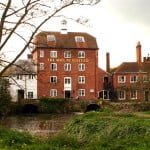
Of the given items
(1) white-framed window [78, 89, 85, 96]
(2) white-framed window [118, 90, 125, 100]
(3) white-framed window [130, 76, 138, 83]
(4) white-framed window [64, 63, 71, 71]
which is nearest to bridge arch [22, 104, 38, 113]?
(1) white-framed window [78, 89, 85, 96]

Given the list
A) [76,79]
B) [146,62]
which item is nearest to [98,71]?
[76,79]

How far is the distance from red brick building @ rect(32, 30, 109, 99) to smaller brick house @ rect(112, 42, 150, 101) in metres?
2.99

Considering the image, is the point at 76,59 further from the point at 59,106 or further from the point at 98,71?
the point at 59,106

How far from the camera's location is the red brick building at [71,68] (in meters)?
77.7

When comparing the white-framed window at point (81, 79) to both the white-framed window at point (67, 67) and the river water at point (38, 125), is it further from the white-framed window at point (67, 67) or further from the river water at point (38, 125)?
the river water at point (38, 125)

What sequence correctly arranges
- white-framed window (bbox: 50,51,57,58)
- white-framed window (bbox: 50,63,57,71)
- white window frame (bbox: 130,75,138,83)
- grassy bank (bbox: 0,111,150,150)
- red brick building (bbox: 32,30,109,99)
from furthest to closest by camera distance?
white window frame (bbox: 130,75,138,83) < white-framed window (bbox: 50,51,57,58) < white-framed window (bbox: 50,63,57,71) < red brick building (bbox: 32,30,109,99) < grassy bank (bbox: 0,111,150,150)

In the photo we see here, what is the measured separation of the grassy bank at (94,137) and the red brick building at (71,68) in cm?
5303

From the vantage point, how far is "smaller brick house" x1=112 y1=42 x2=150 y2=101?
79.6 metres

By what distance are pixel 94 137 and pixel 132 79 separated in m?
63.8

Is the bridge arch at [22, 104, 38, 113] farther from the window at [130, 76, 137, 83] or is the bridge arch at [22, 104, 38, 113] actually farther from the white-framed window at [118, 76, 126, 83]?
the window at [130, 76, 137, 83]

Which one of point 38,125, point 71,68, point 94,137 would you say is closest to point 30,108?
point 71,68

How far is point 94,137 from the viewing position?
1881 cm

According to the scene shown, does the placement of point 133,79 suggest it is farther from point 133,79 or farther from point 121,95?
point 121,95

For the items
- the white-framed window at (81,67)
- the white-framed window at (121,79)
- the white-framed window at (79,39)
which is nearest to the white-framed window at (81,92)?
the white-framed window at (81,67)
